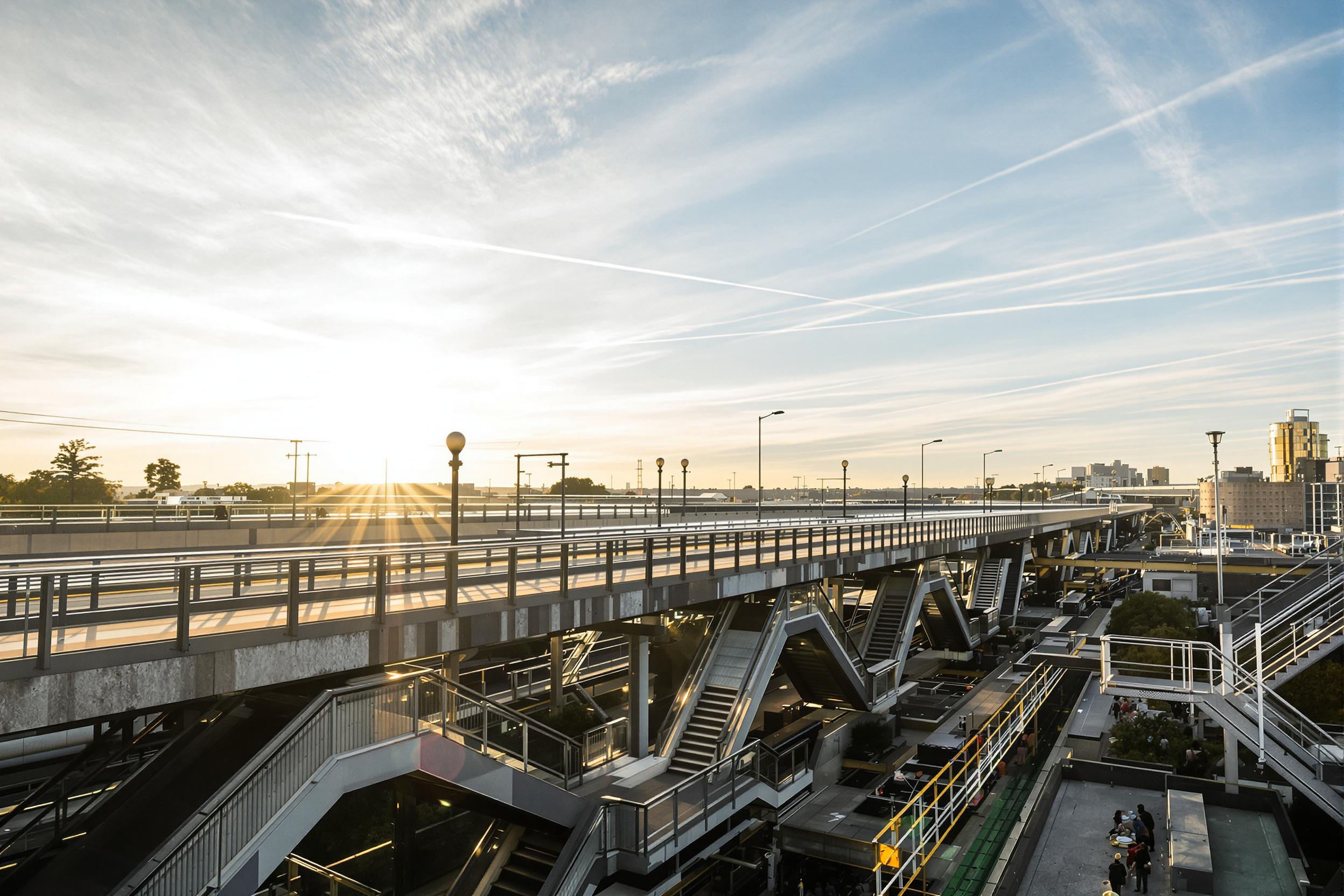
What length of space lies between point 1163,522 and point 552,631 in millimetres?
205182

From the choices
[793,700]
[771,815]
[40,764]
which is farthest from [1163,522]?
[40,764]

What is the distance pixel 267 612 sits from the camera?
12.7 m

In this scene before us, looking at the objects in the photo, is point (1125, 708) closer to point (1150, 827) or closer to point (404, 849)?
point (1150, 827)

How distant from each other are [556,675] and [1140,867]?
13.9m

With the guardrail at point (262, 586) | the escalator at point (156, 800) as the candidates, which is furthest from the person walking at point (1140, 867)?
the escalator at point (156, 800)

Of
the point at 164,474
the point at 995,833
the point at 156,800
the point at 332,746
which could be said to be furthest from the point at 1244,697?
the point at 164,474

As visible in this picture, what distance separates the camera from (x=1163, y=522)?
187 metres

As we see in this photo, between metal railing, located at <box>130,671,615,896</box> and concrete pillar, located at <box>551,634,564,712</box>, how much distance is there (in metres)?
5.28

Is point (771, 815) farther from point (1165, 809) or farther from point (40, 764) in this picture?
point (40, 764)

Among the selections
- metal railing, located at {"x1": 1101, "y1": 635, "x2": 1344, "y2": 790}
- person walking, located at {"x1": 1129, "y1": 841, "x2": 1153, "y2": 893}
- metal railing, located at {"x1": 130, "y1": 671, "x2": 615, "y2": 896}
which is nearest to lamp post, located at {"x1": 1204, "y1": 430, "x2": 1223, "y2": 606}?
metal railing, located at {"x1": 1101, "y1": 635, "x2": 1344, "y2": 790}

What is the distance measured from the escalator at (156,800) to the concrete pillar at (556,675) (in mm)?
10148

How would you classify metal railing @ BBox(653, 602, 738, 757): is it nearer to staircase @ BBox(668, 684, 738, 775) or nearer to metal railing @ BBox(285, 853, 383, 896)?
staircase @ BBox(668, 684, 738, 775)

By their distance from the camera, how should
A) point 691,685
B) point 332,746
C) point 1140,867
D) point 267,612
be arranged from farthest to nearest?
point 691,685 → point 1140,867 → point 267,612 → point 332,746

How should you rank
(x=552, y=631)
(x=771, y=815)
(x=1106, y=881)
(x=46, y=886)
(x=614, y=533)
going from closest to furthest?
(x=46, y=886), (x=552, y=631), (x=1106, y=881), (x=771, y=815), (x=614, y=533)
